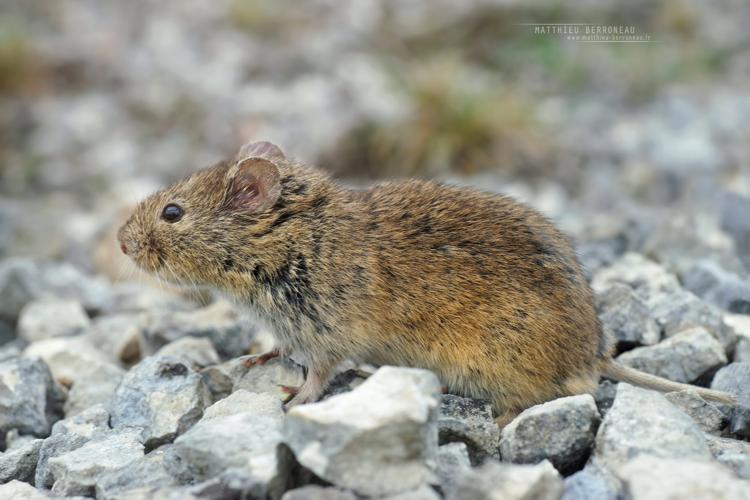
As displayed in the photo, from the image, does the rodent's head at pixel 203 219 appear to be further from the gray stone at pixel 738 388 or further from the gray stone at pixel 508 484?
the gray stone at pixel 738 388

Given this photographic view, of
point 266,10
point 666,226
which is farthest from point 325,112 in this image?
point 666,226

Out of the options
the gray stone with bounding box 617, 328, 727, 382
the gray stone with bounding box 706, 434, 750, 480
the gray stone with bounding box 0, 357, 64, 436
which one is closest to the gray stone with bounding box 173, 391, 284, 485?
the gray stone with bounding box 0, 357, 64, 436

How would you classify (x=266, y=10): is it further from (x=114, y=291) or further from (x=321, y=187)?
(x=321, y=187)

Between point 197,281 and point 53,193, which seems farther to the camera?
point 53,193

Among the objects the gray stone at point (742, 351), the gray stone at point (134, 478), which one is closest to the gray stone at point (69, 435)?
the gray stone at point (134, 478)

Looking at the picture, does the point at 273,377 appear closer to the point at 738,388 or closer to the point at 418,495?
the point at 418,495
